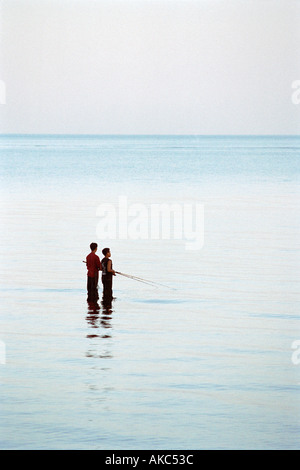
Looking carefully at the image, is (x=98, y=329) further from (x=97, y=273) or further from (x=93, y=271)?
(x=97, y=273)

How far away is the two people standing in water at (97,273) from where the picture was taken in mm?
19594

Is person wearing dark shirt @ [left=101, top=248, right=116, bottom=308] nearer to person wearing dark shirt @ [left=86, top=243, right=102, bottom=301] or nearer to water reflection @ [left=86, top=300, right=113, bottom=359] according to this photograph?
person wearing dark shirt @ [left=86, top=243, right=102, bottom=301]

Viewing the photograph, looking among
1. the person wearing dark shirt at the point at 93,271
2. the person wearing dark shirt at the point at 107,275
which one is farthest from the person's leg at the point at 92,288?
the person wearing dark shirt at the point at 107,275

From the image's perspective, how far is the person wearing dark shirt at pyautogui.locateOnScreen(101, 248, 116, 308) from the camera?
19.7 metres

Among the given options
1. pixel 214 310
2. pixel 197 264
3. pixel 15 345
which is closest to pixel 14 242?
pixel 197 264

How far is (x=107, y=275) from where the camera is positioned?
65.3ft

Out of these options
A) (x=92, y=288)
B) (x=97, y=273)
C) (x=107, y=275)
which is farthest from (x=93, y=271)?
(x=92, y=288)

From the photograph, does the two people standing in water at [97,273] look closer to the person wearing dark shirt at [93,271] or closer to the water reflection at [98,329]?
the person wearing dark shirt at [93,271]

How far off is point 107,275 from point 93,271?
31cm

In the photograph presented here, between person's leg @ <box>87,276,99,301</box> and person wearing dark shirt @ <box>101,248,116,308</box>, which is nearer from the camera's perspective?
person wearing dark shirt @ <box>101,248,116,308</box>

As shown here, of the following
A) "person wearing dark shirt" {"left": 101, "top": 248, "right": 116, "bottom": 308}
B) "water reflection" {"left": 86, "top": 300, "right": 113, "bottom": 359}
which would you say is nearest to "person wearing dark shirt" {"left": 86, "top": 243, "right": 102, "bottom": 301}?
"person wearing dark shirt" {"left": 101, "top": 248, "right": 116, "bottom": 308}

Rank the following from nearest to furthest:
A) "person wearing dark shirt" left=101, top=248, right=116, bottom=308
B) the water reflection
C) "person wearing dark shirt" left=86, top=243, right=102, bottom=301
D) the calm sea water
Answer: the calm sea water
the water reflection
"person wearing dark shirt" left=86, top=243, right=102, bottom=301
"person wearing dark shirt" left=101, top=248, right=116, bottom=308
